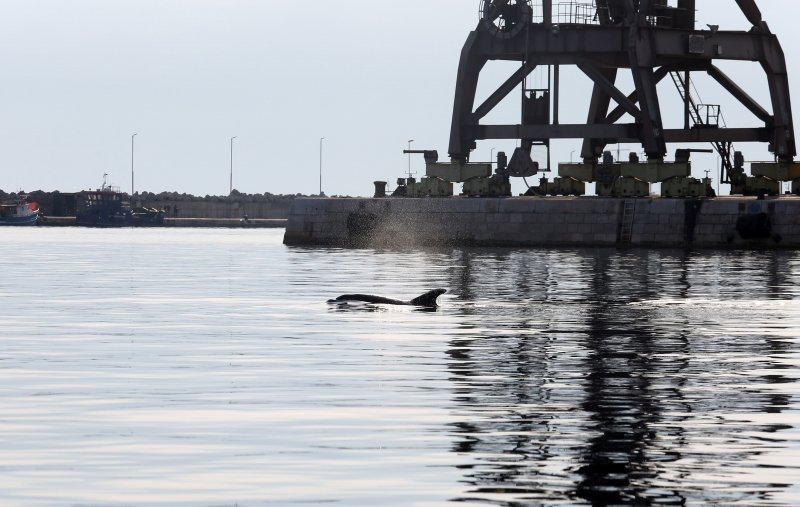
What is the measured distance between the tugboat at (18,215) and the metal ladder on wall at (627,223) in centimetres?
12030

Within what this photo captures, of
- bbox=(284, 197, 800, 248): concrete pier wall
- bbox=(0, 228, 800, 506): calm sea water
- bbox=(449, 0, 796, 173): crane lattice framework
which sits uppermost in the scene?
bbox=(449, 0, 796, 173): crane lattice framework

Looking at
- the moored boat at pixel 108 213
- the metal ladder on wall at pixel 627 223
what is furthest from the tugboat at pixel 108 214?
the metal ladder on wall at pixel 627 223

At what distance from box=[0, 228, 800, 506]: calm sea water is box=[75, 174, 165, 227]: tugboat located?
5957 inches

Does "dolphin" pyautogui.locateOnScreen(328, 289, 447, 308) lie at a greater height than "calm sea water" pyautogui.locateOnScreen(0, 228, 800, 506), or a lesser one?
greater

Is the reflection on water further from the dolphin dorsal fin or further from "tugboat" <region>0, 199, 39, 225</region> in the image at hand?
"tugboat" <region>0, 199, 39, 225</region>

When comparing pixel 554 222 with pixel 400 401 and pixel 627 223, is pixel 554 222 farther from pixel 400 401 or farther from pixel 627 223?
pixel 400 401

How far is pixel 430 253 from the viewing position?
252 feet

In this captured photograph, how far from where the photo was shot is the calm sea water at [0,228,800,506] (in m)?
12.7

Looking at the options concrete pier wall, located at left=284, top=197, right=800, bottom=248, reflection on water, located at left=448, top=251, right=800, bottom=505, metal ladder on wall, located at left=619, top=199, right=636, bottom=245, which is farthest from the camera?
metal ladder on wall, located at left=619, top=199, right=636, bottom=245

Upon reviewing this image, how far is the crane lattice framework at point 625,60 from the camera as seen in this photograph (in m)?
80.5

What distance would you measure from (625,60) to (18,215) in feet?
394

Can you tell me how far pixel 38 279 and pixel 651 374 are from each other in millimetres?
32826

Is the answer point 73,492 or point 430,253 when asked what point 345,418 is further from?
point 430,253

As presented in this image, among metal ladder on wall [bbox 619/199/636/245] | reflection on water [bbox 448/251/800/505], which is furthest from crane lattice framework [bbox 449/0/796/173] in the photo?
reflection on water [bbox 448/251/800/505]
